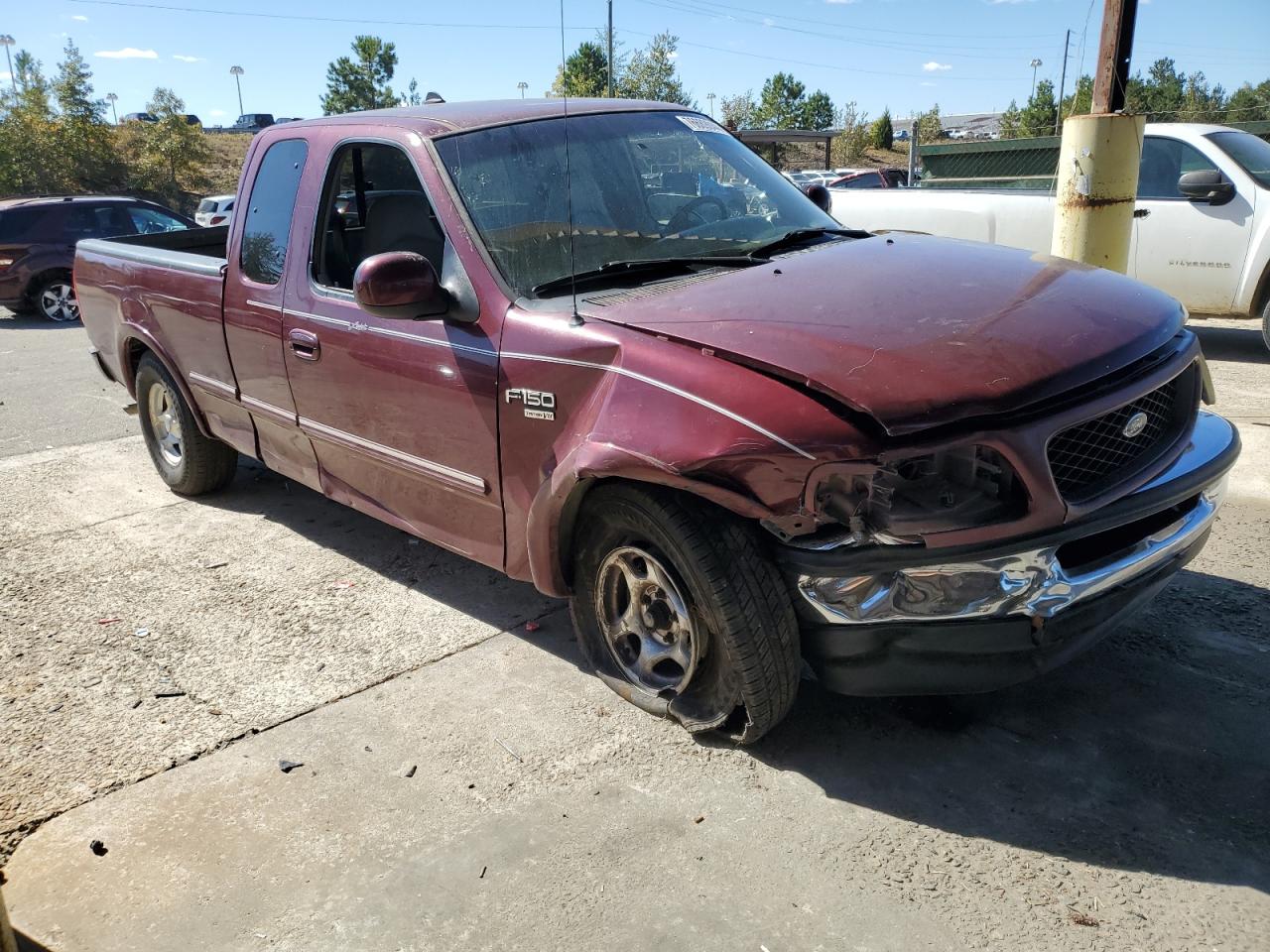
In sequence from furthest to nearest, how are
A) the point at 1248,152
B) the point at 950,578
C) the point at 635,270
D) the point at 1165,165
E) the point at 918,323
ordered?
the point at 1165,165, the point at 1248,152, the point at 635,270, the point at 918,323, the point at 950,578

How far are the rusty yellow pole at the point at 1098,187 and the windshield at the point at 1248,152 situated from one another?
2749 mm

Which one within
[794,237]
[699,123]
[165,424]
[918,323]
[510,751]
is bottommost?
[510,751]

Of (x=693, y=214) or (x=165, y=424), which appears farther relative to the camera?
(x=165, y=424)

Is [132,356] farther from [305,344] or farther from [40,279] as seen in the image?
[40,279]

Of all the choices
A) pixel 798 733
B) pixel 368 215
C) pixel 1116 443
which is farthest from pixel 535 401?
pixel 368 215

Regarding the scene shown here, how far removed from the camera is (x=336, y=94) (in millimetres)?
69188

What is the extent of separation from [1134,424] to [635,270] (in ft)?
5.33

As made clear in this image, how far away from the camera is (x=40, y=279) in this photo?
14.1m

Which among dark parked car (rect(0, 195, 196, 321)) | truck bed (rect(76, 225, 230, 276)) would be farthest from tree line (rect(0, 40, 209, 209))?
truck bed (rect(76, 225, 230, 276))

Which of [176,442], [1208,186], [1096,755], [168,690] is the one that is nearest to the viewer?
[1096,755]

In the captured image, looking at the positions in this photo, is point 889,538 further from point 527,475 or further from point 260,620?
point 260,620

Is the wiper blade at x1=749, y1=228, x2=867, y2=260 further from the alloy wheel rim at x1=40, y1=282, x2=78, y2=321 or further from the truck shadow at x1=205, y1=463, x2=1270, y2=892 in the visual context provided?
the alloy wheel rim at x1=40, y1=282, x2=78, y2=321

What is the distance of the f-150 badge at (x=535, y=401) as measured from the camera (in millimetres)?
3178

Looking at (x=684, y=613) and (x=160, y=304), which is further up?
(x=160, y=304)
